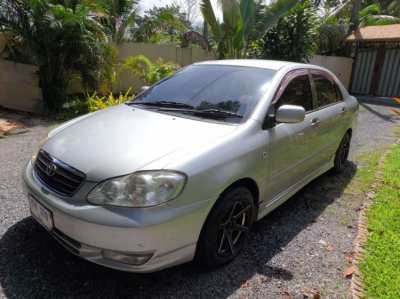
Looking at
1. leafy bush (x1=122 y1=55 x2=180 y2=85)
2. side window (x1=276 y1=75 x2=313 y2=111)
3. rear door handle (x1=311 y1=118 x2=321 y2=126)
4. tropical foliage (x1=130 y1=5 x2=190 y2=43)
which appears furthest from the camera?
tropical foliage (x1=130 y1=5 x2=190 y2=43)

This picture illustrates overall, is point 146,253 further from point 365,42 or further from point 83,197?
point 365,42

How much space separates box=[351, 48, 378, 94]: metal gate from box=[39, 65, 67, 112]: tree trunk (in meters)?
14.3

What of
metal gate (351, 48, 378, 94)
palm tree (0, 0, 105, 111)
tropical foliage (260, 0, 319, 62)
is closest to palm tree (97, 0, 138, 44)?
palm tree (0, 0, 105, 111)

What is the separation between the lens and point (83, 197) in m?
2.24

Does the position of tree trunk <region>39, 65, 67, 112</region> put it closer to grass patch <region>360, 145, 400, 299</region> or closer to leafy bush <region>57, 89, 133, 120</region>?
leafy bush <region>57, 89, 133, 120</region>

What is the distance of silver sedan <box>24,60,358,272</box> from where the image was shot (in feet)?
7.20

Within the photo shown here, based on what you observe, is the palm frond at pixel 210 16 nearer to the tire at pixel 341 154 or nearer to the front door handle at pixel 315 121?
the tire at pixel 341 154

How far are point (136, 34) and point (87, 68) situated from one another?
18.7 feet

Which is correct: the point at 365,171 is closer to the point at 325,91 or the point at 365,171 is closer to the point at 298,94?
the point at 325,91

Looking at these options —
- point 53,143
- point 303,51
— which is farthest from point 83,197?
point 303,51

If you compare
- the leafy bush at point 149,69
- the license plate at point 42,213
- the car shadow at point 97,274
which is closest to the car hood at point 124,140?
the license plate at point 42,213

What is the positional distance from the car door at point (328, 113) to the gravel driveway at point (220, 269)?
826 millimetres

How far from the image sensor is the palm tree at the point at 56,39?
7.71 metres

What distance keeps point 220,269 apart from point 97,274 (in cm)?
101
